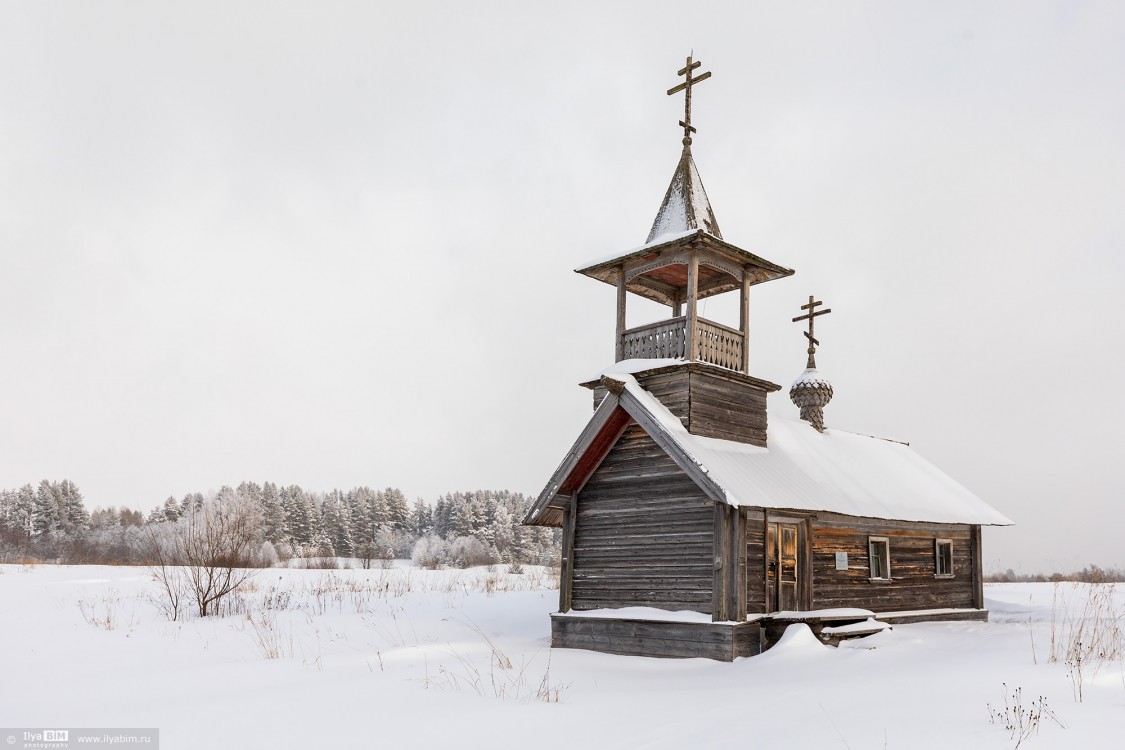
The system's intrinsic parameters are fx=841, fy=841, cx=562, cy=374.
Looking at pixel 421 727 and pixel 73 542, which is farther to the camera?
pixel 73 542

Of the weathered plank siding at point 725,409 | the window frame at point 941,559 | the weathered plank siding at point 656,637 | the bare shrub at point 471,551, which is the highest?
the weathered plank siding at point 725,409

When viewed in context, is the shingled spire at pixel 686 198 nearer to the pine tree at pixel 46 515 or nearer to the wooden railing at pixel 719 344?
the wooden railing at pixel 719 344

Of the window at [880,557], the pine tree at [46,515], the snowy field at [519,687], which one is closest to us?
the snowy field at [519,687]

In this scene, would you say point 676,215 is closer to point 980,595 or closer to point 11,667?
point 980,595

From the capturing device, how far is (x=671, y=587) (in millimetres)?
16750

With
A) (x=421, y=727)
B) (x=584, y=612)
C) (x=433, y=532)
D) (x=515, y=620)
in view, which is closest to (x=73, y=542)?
(x=433, y=532)

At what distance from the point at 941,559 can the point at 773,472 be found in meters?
8.15

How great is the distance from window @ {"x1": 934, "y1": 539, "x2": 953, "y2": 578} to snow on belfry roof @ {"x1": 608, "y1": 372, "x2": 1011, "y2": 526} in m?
0.80

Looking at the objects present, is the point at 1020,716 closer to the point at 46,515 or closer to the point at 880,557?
the point at 880,557

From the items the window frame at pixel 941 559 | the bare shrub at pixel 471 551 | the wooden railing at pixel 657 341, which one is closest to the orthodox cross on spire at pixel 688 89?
the wooden railing at pixel 657 341

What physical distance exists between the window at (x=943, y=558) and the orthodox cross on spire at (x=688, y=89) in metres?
12.8

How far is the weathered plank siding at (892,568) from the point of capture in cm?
1858

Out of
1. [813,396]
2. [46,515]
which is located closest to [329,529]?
[46,515]

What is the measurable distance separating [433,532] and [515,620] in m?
75.8
